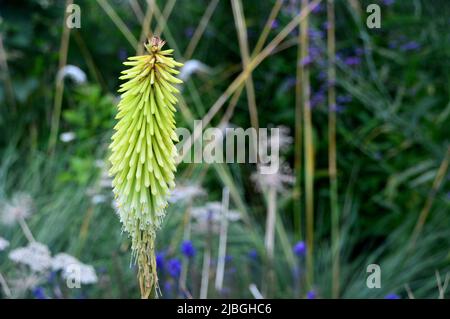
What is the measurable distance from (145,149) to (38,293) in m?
1.72

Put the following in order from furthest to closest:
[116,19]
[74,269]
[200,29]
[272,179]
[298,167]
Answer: [200,29] → [298,167] → [116,19] → [272,179] → [74,269]

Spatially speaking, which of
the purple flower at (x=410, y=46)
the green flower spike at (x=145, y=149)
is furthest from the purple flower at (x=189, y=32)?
the green flower spike at (x=145, y=149)

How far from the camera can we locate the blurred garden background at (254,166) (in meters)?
3.42

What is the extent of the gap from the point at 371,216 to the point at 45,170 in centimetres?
215

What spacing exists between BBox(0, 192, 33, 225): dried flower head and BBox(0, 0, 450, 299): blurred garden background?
0.05 ft

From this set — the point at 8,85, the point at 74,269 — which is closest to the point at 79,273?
the point at 74,269

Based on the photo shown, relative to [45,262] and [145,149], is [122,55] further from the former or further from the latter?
[145,149]

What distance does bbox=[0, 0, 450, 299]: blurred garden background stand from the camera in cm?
342

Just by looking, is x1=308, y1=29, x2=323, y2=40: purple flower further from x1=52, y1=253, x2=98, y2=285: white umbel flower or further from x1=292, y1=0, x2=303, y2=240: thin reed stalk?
x1=52, y1=253, x2=98, y2=285: white umbel flower

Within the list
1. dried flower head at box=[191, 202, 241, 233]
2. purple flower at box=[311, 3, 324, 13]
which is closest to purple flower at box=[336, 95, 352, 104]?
purple flower at box=[311, 3, 324, 13]

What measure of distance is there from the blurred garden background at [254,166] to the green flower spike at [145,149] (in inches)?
50.0

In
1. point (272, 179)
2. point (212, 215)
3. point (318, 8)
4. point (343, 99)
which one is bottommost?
point (212, 215)

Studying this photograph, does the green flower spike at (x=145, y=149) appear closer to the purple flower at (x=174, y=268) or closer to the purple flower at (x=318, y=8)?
the purple flower at (x=174, y=268)

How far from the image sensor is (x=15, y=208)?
3270 millimetres
